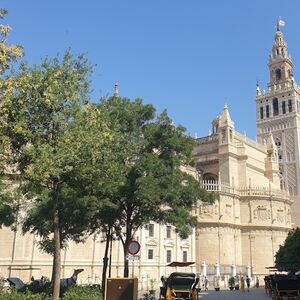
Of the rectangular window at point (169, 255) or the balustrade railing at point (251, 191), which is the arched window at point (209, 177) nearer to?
the balustrade railing at point (251, 191)

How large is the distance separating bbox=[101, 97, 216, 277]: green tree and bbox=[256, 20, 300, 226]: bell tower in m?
65.4

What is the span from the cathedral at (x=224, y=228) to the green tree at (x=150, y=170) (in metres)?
15.4

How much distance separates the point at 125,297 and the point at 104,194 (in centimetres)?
620

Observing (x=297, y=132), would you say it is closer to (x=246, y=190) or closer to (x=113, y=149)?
(x=246, y=190)

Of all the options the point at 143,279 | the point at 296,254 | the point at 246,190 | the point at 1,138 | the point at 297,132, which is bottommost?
the point at 143,279

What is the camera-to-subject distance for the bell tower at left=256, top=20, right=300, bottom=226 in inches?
3344

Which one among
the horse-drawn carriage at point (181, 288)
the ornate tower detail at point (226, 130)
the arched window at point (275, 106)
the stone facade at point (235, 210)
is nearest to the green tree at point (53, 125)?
the horse-drawn carriage at point (181, 288)

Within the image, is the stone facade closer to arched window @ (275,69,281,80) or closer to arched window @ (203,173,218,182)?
arched window @ (203,173,218,182)

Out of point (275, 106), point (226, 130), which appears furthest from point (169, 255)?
point (275, 106)

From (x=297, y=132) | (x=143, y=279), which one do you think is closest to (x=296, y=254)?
(x=143, y=279)

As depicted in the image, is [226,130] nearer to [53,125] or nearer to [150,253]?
[150,253]

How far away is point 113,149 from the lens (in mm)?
18859

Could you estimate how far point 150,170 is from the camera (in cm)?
1998

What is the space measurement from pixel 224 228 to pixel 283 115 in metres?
39.7
